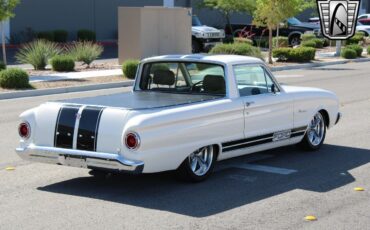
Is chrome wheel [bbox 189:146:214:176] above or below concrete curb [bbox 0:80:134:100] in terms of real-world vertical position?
above

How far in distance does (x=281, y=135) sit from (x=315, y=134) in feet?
3.58

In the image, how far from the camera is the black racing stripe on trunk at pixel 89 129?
772cm

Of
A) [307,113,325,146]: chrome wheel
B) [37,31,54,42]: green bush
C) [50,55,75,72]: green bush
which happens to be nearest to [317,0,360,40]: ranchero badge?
[50,55,75,72]: green bush

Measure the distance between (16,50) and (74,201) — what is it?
29.8 metres

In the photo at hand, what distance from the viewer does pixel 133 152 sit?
748 centimetres

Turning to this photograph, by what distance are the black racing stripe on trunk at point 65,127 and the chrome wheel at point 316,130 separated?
379 centimetres

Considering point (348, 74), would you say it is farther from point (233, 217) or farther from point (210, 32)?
point (233, 217)

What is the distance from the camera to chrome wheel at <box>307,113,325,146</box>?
10.3m

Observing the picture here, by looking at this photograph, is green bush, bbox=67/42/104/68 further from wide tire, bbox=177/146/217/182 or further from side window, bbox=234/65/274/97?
wide tire, bbox=177/146/217/182

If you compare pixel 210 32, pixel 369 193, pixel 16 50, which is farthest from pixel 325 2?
pixel 369 193

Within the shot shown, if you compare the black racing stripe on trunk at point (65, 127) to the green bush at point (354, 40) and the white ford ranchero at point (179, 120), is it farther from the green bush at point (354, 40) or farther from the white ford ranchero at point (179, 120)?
the green bush at point (354, 40)

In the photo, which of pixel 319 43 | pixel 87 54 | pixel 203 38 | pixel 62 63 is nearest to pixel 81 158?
pixel 62 63

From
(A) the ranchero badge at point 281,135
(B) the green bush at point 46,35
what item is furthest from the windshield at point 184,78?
(B) the green bush at point 46,35

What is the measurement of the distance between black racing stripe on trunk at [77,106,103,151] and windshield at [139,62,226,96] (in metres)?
1.79
